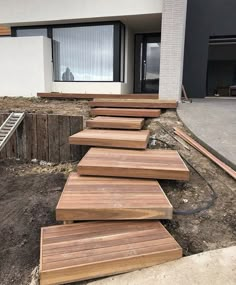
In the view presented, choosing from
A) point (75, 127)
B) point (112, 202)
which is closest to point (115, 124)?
point (75, 127)

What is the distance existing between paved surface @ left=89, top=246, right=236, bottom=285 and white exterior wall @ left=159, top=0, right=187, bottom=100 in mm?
4408

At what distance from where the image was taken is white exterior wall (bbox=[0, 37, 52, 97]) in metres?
7.05

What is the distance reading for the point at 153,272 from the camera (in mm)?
1614

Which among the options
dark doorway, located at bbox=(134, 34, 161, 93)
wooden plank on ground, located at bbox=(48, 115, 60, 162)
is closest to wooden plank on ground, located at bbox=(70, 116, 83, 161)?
wooden plank on ground, located at bbox=(48, 115, 60, 162)

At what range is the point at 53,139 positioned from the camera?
4008 millimetres

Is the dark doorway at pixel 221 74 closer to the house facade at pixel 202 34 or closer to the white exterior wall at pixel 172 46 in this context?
the house facade at pixel 202 34

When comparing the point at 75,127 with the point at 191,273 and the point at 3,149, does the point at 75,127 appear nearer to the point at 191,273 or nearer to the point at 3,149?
the point at 3,149

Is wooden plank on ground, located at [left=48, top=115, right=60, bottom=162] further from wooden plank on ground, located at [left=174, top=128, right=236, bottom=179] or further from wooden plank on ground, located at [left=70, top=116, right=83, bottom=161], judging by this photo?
wooden plank on ground, located at [left=174, top=128, right=236, bottom=179]

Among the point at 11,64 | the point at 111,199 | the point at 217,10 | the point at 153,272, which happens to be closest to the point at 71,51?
the point at 11,64

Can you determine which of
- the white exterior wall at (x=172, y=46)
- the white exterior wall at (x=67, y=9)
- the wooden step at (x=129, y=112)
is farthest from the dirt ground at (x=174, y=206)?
the white exterior wall at (x=67, y=9)

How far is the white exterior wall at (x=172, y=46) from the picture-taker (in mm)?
5539

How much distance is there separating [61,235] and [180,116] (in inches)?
123

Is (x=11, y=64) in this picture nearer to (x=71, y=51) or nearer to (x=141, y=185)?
(x=71, y=51)

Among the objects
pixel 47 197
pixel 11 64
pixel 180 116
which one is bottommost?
pixel 47 197
